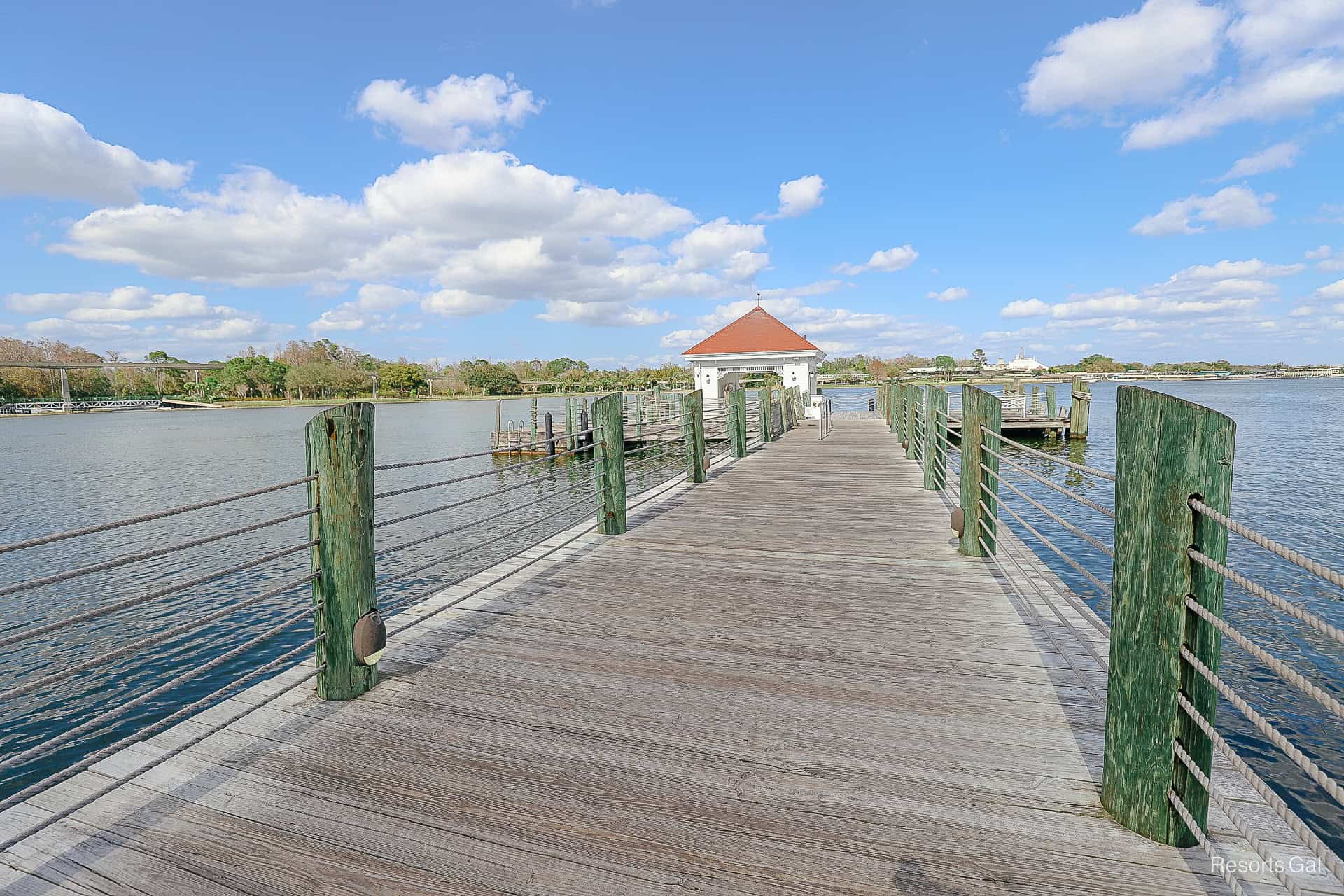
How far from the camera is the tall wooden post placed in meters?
1.80

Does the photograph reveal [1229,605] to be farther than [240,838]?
Yes

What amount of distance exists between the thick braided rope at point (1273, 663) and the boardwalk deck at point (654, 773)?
65 centimetres

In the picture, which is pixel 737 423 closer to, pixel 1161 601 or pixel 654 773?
pixel 654 773

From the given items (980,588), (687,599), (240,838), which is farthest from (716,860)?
(980,588)

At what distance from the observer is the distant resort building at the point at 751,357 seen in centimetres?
2494

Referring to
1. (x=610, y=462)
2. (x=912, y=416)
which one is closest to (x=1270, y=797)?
(x=610, y=462)

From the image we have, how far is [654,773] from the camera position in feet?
7.78

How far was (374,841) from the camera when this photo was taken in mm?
2053

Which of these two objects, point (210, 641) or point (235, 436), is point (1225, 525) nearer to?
point (210, 641)

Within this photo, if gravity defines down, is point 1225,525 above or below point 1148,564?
above

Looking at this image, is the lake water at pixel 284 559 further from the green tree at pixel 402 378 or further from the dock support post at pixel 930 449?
the green tree at pixel 402 378

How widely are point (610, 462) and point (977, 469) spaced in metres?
3.11

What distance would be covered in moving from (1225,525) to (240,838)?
3040 mm

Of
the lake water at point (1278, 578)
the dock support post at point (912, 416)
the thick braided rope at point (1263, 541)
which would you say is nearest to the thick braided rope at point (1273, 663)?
the thick braided rope at point (1263, 541)
